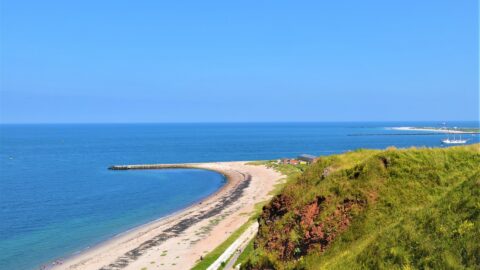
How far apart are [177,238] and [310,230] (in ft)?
97.7

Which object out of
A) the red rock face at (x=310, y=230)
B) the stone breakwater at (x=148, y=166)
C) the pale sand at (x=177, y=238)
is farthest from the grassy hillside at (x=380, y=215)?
the stone breakwater at (x=148, y=166)

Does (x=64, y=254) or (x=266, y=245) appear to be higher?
(x=266, y=245)

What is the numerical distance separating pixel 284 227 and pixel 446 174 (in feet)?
28.9

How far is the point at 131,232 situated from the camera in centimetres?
5338

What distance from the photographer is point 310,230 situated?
Answer: 67.1ft

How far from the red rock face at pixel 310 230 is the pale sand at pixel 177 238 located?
55.8 ft

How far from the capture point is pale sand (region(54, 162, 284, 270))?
129 feet

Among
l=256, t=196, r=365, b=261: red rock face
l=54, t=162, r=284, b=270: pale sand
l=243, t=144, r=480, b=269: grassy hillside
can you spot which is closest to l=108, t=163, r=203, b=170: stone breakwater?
l=54, t=162, r=284, b=270: pale sand

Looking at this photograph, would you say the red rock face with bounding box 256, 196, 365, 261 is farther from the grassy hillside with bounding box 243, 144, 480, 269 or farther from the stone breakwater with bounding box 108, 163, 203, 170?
the stone breakwater with bounding box 108, 163, 203, 170

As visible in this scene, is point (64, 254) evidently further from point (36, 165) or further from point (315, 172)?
point (36, 165)

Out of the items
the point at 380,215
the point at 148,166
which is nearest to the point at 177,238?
the point at 380,215

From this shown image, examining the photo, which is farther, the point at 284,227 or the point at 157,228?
the point at 157,228

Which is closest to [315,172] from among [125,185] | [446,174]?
[446,174]

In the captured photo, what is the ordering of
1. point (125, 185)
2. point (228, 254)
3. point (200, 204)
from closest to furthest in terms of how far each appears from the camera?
point (228, 254) → point (200, 204) → point (125, 185)
